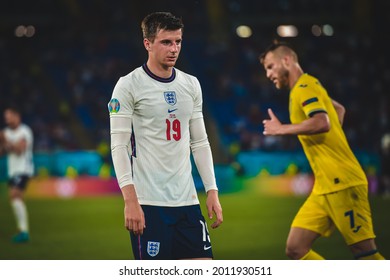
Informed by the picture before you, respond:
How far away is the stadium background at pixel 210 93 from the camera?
480 inches

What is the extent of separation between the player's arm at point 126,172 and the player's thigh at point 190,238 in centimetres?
32

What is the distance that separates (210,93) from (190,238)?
15.5 meters

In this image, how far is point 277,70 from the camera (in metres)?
4.94

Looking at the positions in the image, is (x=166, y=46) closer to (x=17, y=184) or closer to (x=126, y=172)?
(x=126, y=172)

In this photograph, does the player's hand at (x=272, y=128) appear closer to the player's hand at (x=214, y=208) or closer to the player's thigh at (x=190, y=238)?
the player's hand at (x=214, y=208)

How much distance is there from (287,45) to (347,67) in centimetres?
1481

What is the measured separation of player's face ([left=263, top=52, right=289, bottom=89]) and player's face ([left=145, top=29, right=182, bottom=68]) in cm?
129

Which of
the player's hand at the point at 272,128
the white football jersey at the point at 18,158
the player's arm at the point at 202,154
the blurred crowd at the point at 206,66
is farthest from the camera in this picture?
the blurred crowd at the point at 206,66

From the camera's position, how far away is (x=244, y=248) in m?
8.24

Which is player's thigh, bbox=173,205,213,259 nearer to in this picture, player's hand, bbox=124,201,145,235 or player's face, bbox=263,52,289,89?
player's hand, bbox=124,201,145,235

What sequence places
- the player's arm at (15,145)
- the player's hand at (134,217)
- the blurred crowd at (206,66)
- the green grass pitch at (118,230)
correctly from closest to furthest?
the player's hand at (134,217), the green grass pitch at (118,230), the player's arm at (15,145), the blurred crowd at (206,66)

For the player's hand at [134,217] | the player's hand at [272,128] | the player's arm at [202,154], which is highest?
the player's hand at [272,128]

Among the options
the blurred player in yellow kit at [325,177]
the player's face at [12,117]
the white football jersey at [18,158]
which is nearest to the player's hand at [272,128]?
the blurred player in yellow kit at [325,177]
